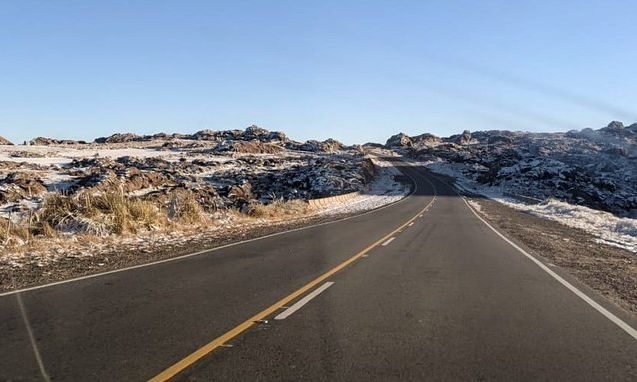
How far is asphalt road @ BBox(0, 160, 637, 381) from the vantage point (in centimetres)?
526

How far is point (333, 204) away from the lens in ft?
132

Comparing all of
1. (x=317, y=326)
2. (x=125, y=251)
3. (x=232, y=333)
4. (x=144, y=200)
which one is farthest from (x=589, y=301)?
(x=144, y=200)

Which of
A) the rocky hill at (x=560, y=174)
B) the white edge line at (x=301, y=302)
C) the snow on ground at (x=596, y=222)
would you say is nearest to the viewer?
the white edge line at (x=301, y=302)

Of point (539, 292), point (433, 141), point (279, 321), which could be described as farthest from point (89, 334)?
point (433, 141)

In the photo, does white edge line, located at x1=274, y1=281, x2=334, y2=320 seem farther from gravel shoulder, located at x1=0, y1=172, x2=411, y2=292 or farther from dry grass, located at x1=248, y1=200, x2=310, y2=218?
dry grass, located at x1=248, y1=200, x2=310, y2=218

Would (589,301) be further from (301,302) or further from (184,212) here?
(184,212)

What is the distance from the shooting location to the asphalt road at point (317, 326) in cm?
526

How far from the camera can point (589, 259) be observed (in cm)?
1430

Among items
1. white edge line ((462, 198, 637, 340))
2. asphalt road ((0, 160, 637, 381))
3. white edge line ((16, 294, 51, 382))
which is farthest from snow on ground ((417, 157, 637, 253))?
white edge line ((16, 294, 51, 382))

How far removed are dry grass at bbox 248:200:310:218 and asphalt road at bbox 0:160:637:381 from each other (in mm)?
14868

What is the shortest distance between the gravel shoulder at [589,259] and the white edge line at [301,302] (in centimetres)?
465

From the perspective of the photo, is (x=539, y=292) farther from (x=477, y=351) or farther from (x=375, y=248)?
(x=375, y=248)

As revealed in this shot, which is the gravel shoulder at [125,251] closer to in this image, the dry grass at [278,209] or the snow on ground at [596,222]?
the dry grass at [278,209]

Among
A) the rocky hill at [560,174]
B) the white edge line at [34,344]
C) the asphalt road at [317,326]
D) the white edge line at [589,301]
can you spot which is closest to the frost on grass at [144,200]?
the white edge line at [34,344]
